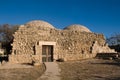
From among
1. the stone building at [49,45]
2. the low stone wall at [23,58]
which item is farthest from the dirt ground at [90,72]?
the stone building at [49,45]

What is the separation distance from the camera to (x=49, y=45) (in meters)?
18.1

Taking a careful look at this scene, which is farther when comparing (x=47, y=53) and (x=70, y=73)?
(x=47, y=53)

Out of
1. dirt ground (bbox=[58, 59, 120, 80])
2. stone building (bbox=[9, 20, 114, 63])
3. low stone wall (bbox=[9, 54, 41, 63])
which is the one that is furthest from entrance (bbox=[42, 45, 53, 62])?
dirt ground (bbox=[58, 59, 120, 80])

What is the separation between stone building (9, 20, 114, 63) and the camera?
16.9 m

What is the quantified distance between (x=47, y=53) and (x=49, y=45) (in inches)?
29.9

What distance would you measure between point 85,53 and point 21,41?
6813mm

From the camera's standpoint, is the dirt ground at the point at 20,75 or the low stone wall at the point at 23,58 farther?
the low stone wall at the point at 23,58

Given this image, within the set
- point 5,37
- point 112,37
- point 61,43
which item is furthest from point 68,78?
point 112,37

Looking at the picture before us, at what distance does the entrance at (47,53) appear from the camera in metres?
17.8

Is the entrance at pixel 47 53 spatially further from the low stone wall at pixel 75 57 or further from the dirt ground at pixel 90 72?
the dirt ground at pixel 90 72

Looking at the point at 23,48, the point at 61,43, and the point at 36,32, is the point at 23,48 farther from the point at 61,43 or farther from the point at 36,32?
the point at 61,43

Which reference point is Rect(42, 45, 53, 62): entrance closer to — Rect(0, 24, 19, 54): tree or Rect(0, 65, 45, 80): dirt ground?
Rect(0, 65, 45, 80): dirt ground

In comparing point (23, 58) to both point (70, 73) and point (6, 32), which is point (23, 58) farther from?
point (6, 32)

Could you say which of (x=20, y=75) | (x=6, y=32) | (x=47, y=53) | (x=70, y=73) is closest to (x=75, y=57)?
(x=47, y=53)
